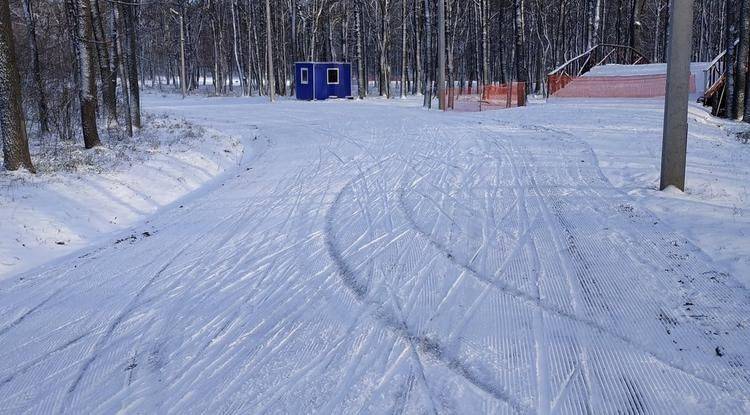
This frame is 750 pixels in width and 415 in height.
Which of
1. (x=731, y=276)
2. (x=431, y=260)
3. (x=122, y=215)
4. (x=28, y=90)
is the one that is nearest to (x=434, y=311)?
(x=431, y=260)

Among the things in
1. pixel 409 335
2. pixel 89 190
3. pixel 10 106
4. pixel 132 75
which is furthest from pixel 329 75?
pixel 409 335

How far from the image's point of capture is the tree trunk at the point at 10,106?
10.4 metres

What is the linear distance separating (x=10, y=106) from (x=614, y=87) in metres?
25.8

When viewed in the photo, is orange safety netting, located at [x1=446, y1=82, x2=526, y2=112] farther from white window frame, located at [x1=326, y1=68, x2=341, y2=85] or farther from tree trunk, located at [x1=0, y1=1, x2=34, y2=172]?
tree trunk, located at [x1=0, y1=1, x2=34, y2=172]

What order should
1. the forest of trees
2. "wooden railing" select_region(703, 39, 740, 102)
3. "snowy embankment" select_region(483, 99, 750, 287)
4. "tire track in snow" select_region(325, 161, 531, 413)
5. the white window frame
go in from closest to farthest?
"tire track in snow" select_region(325, 161, 531, 413) < "snowy embankment" select_region(483, 99, 750, 287) < the forest of trees < "wooden railing" select_region(703, 39, 740, 102) < the white window frame

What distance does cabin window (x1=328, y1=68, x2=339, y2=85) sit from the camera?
43312 millimetres

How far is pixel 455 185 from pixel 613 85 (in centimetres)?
2255

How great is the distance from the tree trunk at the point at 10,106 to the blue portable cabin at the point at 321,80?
32.7m

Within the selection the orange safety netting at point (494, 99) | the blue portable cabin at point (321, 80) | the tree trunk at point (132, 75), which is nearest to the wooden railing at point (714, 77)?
the orange safety netting at point (494, 99)

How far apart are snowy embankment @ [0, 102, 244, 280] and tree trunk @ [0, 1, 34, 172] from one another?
33 centimetres

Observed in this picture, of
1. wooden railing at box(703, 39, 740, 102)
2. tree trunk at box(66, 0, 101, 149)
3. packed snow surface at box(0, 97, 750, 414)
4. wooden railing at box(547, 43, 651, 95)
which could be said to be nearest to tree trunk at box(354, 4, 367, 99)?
wooden railing at box(547, 43, 651, 95)

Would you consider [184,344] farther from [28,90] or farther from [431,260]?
[28,90]

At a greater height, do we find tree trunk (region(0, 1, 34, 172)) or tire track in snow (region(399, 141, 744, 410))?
tree trunk (region(0, 1, 34, 172))

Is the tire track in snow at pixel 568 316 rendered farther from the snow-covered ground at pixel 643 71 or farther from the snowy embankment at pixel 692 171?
the snow-covered ground at pixel 643 71
